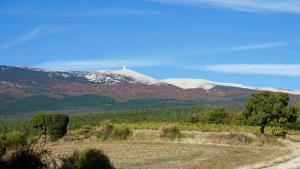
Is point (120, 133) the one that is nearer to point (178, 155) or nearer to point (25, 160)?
point (178, 155)

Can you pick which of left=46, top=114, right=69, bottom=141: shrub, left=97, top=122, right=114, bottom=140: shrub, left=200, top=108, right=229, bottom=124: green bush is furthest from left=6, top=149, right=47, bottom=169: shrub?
left=200, top=108, right=229, bottom=124: green bush

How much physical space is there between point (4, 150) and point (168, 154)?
28187 mm

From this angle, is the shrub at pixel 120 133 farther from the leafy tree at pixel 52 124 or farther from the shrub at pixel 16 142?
the shrub at pixel 16 142

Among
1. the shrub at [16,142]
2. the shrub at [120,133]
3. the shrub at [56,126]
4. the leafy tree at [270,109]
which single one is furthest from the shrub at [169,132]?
the shrub at [16,142]

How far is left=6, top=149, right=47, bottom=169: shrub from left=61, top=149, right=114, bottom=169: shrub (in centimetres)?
166

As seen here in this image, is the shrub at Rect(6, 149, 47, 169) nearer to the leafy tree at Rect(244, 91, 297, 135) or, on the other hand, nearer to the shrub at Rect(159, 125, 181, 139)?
the shrub at Rect(159, 125, 181, 139)

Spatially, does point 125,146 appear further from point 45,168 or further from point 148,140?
point 45,168

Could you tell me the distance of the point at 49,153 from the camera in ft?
63.5

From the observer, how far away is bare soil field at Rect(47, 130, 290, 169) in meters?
38.0

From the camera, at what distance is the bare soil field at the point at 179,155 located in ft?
125

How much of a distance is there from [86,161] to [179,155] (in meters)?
25.3

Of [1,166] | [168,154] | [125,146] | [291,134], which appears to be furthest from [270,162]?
[291,134]

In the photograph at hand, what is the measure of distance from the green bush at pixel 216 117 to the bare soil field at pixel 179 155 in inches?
1241

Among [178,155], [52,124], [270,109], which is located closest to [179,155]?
[178,155]
